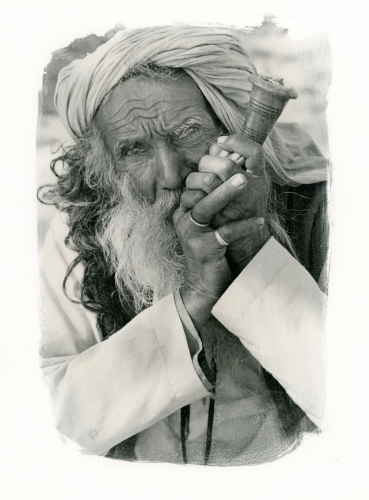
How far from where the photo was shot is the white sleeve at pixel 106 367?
77.5 inches

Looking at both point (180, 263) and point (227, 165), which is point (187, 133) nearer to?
point (227, 165)

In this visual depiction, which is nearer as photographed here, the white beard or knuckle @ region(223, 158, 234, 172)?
knuckle @ region(223, 158, 234, 172)

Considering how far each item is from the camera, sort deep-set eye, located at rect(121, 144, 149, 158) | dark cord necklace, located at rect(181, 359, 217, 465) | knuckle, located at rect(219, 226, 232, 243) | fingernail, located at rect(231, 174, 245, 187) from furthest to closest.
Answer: dark cord necklace, located at rect(181, 359, 217, 465)
deep-set eye, located at rect(121, 144, 149, 158)
knuckle, located at rect(219, 226, 232, 243)
fingernail, located at rect(231, 174, 245, 187)

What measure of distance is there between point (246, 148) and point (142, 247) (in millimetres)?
511

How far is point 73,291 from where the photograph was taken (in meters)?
2.15

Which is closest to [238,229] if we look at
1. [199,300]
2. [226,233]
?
[226,233]

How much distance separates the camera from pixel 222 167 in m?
1.79

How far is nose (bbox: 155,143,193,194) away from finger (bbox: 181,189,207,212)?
99 millimetres

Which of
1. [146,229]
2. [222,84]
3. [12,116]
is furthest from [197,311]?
[12,116]

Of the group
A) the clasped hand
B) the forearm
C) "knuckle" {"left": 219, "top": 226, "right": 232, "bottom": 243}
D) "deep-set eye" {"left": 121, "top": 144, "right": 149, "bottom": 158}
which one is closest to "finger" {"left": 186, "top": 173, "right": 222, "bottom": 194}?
the clasped hand

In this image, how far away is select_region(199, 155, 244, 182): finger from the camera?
1.79 meters

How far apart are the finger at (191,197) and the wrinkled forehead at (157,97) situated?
246 mm

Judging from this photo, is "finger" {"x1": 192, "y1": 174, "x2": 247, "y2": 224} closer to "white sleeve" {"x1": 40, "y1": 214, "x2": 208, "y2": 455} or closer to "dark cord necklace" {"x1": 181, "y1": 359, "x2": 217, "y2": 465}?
"white sleeve" {"x1": 40, "y1": 214, "x2": 208, "y2": 455}

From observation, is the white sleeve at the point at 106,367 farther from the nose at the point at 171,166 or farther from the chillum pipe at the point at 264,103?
the chillum pipe at the point at 264,103
